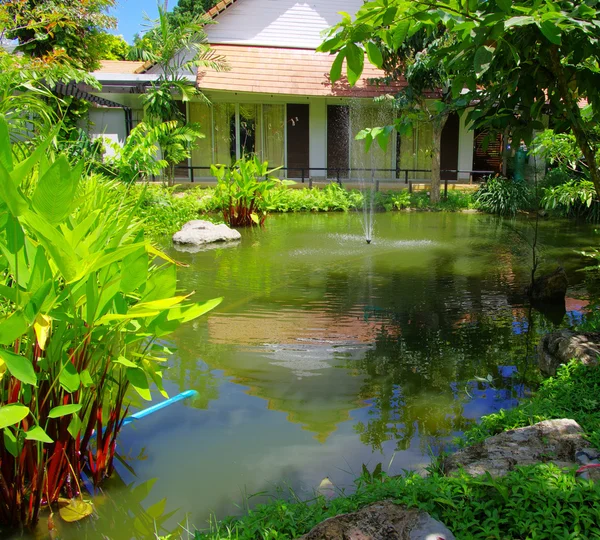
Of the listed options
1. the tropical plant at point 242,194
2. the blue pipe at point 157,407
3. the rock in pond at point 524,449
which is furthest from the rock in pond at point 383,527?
the tropical plant at point 242,194

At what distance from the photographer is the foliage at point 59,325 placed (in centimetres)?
240

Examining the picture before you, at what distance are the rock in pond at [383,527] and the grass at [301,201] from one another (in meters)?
11.1

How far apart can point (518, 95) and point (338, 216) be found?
39.1 feet

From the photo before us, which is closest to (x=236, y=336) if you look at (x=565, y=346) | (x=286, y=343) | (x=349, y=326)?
(x=286, y=343)

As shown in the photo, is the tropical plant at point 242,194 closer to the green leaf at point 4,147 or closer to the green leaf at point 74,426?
the green leaf at point 74,426

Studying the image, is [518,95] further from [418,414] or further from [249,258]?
[249,258]

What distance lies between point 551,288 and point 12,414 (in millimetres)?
6478

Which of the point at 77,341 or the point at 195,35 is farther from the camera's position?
the point at 195,35

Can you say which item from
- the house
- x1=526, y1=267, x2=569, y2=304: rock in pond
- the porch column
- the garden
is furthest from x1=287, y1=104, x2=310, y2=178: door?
x1=526, y1=267, x2=569, y2=304: rock in pond

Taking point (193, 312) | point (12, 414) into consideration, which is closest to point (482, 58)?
point (193, 312)

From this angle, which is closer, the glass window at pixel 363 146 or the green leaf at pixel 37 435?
the green leaf at pixel 37 435

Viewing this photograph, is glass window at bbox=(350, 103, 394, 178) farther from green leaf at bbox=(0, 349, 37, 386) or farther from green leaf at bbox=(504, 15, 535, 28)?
green leaf at bbox=(0, 349, 37, 386)

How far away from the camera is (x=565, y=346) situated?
183 inches

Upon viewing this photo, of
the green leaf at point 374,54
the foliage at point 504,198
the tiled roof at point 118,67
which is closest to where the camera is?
the green leaf at point 374,54
